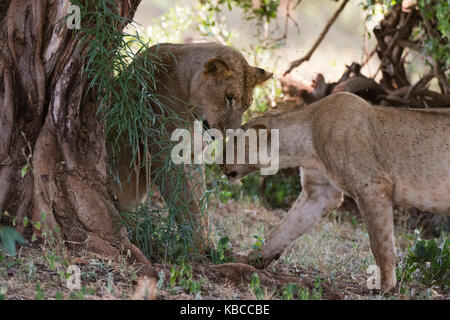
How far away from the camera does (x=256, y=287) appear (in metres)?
4.14

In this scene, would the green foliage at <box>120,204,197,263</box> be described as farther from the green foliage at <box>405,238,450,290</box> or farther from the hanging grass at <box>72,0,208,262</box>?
the green foliage at <box>405,238,450,290</box>

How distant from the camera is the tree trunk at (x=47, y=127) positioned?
4484 millimetres

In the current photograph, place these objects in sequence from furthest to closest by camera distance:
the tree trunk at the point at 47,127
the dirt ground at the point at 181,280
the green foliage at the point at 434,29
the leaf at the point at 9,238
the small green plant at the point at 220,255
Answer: the green foliage at the point at 434,29, the small green plant at the point at 220,255, the tree trunk at the point at 47,127, the dirt ground at the point at 181,280, the leaf at the point at 9,238

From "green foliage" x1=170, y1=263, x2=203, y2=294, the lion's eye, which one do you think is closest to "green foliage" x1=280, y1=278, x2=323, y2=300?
"green foliage" x1=170, y1=263, x2=203, y2=294

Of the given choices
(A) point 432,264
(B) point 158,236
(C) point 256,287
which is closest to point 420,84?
(A) point 432,264

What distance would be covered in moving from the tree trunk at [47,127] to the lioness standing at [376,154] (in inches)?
55.1

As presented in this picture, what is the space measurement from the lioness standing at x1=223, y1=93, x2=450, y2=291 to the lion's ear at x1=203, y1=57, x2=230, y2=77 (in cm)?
48

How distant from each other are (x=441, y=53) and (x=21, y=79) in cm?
507

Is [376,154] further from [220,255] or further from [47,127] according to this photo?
[47,127]

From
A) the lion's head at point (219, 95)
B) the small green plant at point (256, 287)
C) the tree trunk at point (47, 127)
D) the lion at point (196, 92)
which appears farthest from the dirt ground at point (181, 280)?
the lion's head at point (219, 95)

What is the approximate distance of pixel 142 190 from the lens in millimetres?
5621

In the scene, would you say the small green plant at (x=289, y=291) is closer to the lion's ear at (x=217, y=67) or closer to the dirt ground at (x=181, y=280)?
the dirt ground at (x=181, y=280)

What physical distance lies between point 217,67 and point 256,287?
1.96 metres
